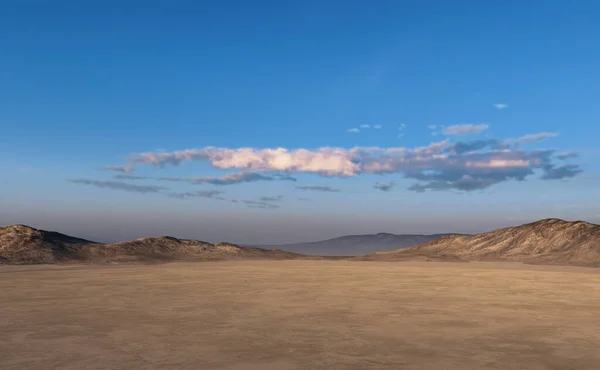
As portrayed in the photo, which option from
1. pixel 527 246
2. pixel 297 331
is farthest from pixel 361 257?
pixel 297 331

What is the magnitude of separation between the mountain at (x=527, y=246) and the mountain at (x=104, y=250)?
22.6 meters

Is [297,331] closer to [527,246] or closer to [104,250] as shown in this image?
[104,250]

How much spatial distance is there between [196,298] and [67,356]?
1287 cm

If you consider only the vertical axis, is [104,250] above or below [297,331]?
above

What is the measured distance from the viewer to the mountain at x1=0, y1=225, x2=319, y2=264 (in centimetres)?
7575

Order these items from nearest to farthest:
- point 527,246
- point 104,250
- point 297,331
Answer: point 297,331, point 104,250, point 527,246

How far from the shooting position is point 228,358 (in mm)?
11859

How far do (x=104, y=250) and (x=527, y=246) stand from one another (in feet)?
232

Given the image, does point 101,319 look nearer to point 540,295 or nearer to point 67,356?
point 67,356

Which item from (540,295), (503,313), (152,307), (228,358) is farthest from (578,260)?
(228,358)

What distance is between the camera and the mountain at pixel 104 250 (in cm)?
7575

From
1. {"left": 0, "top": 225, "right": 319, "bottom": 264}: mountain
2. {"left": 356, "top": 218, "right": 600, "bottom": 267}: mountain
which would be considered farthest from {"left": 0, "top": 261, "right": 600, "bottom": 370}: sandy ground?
{"left": 356, "top": 218, "right": 600, "bottom": 267}: mountain

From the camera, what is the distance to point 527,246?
99.9 m

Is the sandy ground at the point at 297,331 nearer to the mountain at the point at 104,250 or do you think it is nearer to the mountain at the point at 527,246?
the mountain at the point at 104,250
